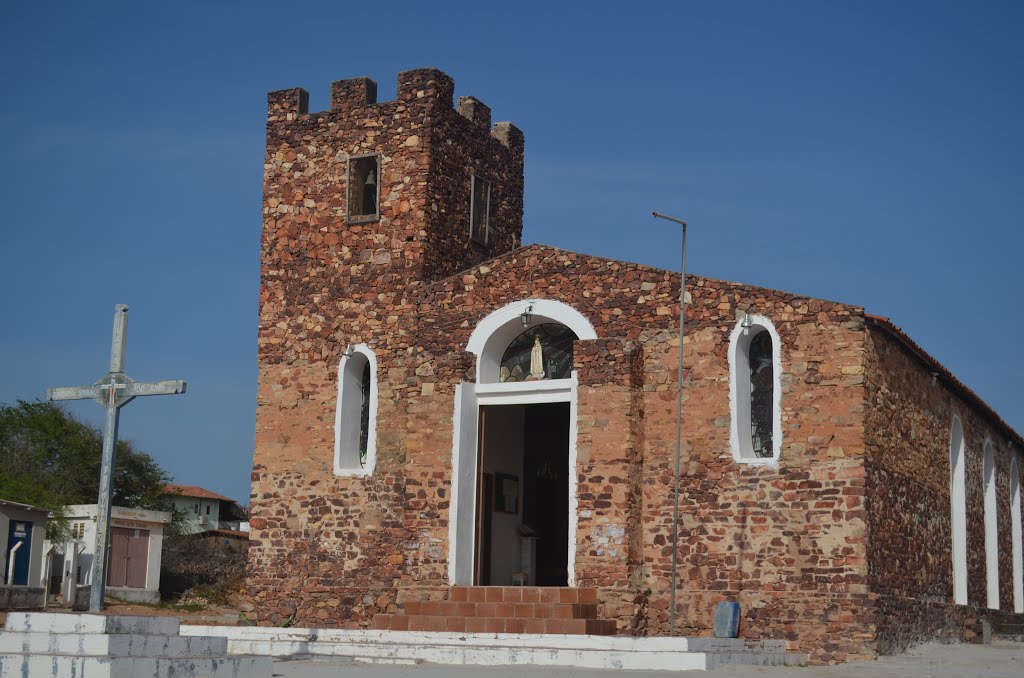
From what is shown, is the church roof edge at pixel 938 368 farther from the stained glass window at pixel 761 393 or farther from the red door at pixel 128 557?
the red door at pixel 128 557

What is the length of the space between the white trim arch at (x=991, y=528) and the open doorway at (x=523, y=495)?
8382 millimetres

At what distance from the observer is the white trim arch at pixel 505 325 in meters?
20.0

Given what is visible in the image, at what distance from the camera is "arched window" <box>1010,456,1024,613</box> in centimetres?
2734

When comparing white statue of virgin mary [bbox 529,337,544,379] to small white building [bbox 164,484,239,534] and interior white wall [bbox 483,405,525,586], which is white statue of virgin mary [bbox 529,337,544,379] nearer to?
interior white wall [bbox 483,405,525,586]

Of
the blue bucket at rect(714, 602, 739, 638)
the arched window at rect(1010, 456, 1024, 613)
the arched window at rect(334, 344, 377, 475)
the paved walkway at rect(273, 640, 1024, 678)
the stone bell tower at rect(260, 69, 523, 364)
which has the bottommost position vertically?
the paved walkway at rect(273, 640, 1024, 678)

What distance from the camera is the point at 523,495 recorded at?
22.9m

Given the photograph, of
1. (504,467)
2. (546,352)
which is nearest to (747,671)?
(546,352)

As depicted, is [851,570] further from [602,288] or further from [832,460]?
[602,288]

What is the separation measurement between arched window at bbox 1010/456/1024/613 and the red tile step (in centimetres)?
1308

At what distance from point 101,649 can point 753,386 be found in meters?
10.9

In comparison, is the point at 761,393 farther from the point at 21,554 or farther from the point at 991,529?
the point at 21,554

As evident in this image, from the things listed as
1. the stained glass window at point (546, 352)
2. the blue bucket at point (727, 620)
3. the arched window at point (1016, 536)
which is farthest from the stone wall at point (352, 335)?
the arched window at point (1016, 536)

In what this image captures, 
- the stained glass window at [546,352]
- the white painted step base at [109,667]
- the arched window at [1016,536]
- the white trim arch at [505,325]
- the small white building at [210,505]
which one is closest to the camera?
the white painted step base at [109,667]

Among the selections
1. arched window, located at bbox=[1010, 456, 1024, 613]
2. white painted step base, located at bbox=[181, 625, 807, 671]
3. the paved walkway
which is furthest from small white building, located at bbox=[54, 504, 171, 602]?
arched window, located at bbox=[1010, 456, 1024, 613]
